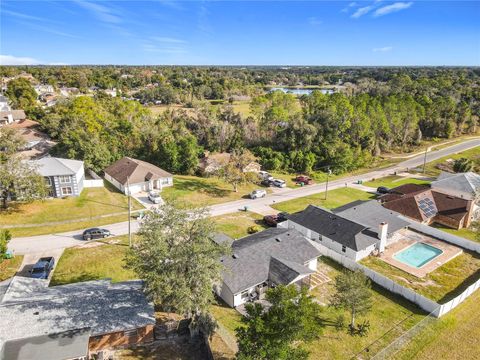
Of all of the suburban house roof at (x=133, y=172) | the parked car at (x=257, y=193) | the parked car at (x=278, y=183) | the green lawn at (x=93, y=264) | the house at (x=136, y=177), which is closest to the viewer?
the green lawn at (x=93, y=264)

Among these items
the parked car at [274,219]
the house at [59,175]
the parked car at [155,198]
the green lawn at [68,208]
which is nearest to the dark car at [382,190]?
the parked car at [274,219]

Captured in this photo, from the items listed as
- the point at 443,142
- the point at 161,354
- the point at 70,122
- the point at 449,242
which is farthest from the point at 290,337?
the point at 443,142

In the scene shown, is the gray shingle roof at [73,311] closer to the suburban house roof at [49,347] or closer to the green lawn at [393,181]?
the suburban house roof at [49,347]

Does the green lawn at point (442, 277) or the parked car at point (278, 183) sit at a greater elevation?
the parked car at point (278, 183)

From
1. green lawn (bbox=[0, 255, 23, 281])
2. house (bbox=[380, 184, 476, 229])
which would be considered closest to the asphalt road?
green lawn (bbox=[0, 255, 23, 281])

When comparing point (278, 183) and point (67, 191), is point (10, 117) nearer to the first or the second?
point (67, 191)

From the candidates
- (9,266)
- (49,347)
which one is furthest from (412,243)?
(9,266)
